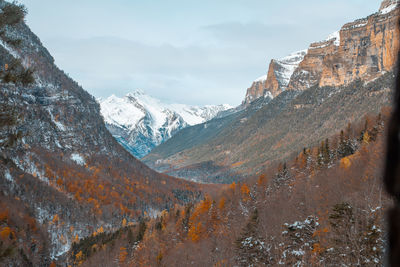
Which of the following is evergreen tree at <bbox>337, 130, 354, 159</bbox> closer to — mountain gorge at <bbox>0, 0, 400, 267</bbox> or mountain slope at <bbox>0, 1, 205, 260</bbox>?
mountain gorge at <bbox>0, 0, 400, 267</bbox>

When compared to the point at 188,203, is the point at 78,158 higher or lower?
higher

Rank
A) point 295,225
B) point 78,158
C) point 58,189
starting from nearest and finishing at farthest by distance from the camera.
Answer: point 295,225 < point 58,189 < point 78,158

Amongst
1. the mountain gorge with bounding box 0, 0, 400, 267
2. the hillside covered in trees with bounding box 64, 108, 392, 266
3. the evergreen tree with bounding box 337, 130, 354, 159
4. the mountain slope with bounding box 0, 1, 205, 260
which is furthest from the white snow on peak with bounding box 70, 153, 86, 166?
the evergreen tree with bounding box 337, 130, 354, 159

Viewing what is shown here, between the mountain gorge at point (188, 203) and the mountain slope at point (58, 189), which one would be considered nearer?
the mountain gorge at point (188, 203)

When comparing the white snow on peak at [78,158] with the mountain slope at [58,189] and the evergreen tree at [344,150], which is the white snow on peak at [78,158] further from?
the evergreen tree at [344,150]

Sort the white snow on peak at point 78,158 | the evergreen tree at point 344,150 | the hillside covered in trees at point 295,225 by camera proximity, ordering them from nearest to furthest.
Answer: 1. the hillside covered in trees at point 295,225
2. the evergreen tree at point 344,150
3. the white snow on peak at point 78,158

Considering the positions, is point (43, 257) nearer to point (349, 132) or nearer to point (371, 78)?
point (349, 132)

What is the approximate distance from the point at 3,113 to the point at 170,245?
60.9m

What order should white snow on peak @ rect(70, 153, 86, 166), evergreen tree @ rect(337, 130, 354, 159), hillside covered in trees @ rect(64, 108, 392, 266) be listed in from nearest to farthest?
hillside covered in trees @ rect(64, 108, 392, 266), evergreen tree @ rect(337, 130, 354, 159), white snow on peak @ rect(70, 153, 86, 166)

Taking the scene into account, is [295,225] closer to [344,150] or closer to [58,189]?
[344,150]

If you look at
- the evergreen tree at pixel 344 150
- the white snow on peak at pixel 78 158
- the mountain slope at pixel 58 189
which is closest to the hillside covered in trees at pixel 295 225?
the evergreen tree at pixel 344 150

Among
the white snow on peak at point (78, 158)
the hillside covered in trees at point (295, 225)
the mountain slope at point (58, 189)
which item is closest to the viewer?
the hillside covered in trees at point (295, 225)

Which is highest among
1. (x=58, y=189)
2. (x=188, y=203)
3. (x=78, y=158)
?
(x=78, y=158)

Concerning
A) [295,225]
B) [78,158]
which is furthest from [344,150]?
[78,158]
